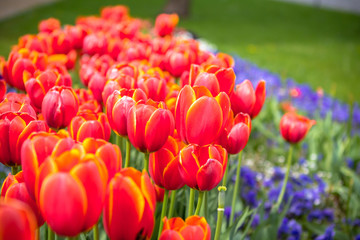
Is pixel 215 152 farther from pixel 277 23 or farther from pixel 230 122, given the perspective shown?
pixel 277 23

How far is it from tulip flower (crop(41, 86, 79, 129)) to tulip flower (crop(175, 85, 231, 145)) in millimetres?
339

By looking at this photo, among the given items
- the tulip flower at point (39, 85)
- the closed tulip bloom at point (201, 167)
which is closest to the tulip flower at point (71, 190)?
the closed tulip bloom at point (201, 167)

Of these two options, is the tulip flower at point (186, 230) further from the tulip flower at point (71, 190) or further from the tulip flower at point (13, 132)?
the tulip flower at point (13, 132)

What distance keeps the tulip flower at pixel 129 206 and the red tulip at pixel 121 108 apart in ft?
1.11

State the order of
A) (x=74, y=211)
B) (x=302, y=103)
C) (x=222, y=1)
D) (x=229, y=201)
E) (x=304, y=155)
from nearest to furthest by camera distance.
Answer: (x=74, y=211), (x=229, y=201), (x=304, y=155), (x=302, y=103), (x=222, y=1)

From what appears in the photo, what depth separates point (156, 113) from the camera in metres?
0.96

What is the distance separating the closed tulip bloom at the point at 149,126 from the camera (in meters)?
0.96

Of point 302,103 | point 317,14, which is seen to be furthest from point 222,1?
point 302,103

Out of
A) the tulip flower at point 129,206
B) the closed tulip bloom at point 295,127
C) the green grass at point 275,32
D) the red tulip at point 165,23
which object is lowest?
the green grass at point 275,32

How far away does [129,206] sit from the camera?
0.69 metres

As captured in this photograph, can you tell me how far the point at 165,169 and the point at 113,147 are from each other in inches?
9.7

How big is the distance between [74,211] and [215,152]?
0.40m

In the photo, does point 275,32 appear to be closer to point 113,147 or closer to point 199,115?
point 199,115

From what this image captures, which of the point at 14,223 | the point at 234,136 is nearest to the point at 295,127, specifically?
the point at 234,136
